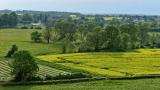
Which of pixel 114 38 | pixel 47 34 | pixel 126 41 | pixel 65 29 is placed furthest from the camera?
pixel 65 29

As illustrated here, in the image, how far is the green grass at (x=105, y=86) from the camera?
5719 cm

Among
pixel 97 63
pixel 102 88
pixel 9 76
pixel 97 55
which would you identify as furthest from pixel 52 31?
pixel 102 88

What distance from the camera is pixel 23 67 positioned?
62000 mm

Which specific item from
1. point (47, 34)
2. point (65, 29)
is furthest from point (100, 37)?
point (65, 29)

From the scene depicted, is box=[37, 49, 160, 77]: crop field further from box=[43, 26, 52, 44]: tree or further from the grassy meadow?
box=[43, 26, 52, 44]: tree

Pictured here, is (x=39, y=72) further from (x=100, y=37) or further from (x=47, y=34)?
(x=47, y=34)

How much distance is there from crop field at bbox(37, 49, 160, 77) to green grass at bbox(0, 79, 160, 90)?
673cm

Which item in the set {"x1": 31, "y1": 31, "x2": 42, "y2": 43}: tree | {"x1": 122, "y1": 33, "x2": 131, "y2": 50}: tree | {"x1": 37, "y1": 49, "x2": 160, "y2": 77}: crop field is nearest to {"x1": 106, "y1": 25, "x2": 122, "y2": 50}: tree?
{"x1": 122, "y1": 33, "x2": 131, "y2": 50}: tree

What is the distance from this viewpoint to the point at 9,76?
218ft

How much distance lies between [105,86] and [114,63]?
26.1 m

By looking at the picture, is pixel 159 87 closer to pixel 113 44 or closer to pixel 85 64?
A: pixel 85 64

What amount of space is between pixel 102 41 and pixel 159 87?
→ 203 ft

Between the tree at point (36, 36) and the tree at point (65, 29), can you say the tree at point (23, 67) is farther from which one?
the tree at point (65, 29)

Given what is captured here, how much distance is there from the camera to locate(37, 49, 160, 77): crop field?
7262 cm
